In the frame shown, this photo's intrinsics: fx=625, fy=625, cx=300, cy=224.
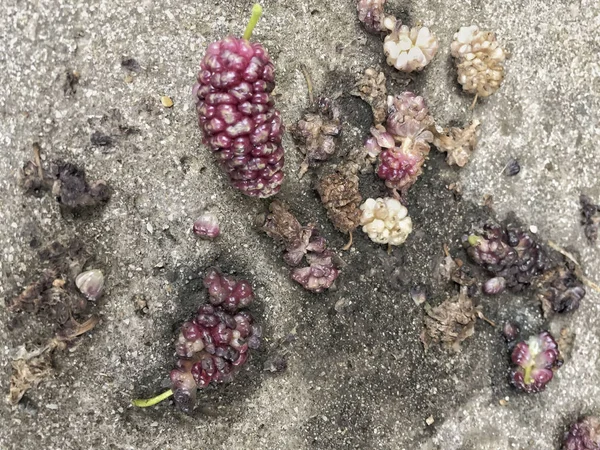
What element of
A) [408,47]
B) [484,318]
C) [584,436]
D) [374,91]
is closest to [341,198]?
[374,91]

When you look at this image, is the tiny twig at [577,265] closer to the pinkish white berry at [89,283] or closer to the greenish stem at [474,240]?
the greenish stem at [474,240]

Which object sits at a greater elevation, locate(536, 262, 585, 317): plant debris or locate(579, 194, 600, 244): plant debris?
locate(579, 194, 600, 244): plant debris

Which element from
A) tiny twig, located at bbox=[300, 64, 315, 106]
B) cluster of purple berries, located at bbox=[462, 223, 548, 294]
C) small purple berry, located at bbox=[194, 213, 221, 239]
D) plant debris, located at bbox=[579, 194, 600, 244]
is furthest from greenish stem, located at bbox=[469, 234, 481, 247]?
small purple berry, located at bbox=[194, 213, 221, 239]

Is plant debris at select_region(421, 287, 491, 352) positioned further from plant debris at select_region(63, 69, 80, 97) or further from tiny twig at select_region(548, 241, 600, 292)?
plant debris at select_region(63, 69, 80, 97)

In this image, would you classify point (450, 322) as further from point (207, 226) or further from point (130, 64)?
point (130, 64)

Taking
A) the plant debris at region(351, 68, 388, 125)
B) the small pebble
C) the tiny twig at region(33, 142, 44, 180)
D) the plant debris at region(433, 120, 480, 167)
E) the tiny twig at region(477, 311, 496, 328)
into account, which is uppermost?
the plant debris at region(351, 68, 388, 125)

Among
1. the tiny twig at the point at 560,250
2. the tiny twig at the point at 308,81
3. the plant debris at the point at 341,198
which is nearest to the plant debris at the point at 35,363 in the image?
the plant debris at the point at 341,198
